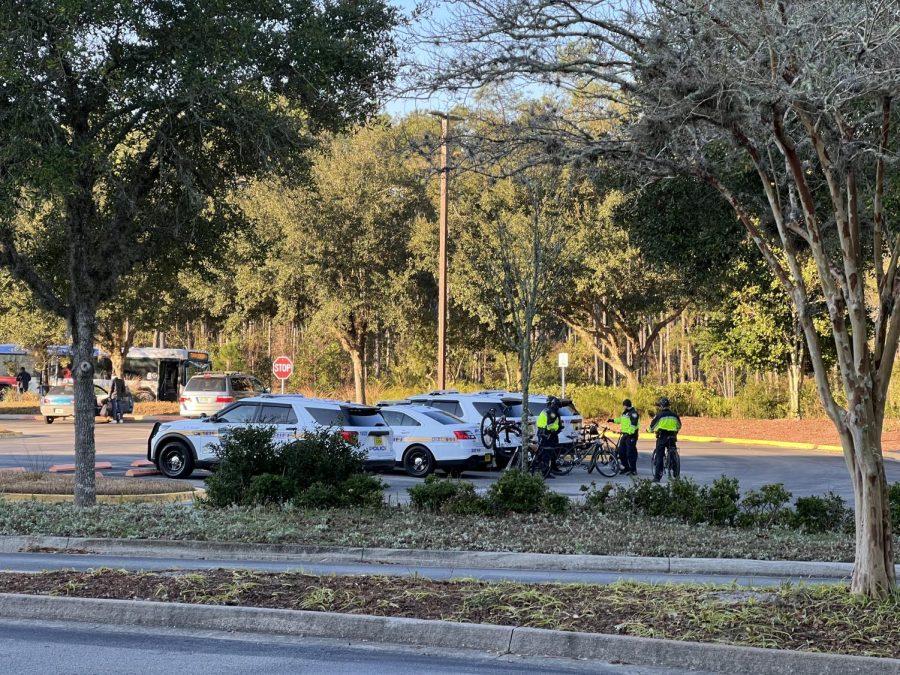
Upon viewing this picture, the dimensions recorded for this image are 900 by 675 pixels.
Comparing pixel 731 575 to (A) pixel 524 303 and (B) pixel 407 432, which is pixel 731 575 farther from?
(B) pixel 407 432

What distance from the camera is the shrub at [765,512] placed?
13.1 meters

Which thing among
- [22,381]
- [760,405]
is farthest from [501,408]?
[22,381]

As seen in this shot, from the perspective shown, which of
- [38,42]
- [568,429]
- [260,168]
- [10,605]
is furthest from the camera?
[568,429]

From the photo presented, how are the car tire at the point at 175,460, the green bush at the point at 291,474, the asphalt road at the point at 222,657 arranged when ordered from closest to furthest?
the asphalt road at the point at 222,657, the green bush at the point at 291,474, the car tire at the point at 175,460

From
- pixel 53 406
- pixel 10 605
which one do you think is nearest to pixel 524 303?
pixel 10 605

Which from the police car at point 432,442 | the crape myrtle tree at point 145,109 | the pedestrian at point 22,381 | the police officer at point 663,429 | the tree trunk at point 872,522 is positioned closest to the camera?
the tree trunk at point 872,522

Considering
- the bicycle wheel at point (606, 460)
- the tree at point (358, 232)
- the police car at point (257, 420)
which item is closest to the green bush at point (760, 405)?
the tree at point (358, 232)

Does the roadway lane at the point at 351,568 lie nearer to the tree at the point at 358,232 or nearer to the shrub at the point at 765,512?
the shrub at the point at 765,512

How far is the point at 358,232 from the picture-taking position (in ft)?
151

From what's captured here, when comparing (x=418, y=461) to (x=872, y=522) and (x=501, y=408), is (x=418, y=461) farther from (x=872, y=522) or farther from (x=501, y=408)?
(x=872, y=522)

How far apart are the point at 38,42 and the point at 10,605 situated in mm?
7213

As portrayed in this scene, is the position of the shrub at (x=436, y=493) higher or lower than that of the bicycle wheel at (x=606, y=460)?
higher

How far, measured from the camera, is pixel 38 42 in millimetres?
12812

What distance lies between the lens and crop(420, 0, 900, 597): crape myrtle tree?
741 centimetres
